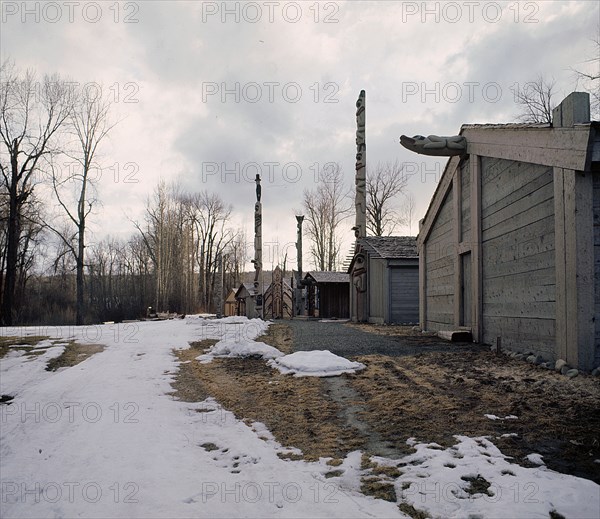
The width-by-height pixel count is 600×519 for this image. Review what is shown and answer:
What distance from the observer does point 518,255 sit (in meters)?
7.51

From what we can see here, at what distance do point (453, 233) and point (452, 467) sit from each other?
27.2 ft

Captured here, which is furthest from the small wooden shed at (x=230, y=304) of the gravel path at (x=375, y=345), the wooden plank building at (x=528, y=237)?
the wooden plank building at (x=528, y=237)

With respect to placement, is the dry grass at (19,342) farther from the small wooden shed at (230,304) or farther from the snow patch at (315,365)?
the small wooden shed at (230,304)

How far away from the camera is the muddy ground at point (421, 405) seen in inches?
146

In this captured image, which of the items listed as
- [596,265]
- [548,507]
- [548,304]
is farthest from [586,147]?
[548,507]

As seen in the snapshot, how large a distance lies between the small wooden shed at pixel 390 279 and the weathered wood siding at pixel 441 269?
475cm

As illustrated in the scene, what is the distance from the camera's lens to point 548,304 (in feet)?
21.4

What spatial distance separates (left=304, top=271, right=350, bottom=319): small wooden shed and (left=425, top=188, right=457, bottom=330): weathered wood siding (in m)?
18.7

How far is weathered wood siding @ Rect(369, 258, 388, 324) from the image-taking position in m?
18.6

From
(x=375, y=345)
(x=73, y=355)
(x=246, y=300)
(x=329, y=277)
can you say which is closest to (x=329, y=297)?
(x=329, y=277)

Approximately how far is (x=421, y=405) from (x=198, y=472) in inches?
93.6

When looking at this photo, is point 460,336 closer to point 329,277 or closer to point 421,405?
point 421,405

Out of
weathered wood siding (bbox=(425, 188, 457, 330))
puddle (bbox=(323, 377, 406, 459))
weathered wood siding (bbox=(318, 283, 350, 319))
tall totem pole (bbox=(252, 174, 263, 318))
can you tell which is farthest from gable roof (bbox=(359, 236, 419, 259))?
puddle (bbox=(323, 377, 406, 459))

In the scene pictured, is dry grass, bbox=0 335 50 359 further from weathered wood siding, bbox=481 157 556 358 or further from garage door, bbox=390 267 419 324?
garage door, bbox=390 267 419 324
